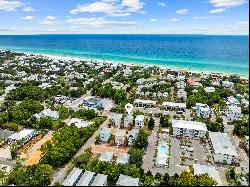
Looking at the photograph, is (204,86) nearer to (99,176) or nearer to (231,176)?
(231,176)

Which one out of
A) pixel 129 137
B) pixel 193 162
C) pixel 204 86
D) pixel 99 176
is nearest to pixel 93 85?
pixel 204 86

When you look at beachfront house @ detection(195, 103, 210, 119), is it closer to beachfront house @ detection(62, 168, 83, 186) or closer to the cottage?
the cottage

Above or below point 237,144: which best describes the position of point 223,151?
above

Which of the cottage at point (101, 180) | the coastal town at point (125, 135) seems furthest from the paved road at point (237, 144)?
the cottage at point (101, 180)

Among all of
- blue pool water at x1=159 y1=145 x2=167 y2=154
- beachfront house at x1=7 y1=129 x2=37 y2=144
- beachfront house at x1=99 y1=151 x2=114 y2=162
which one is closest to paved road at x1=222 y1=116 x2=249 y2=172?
blue pool water at x1=159 y1=145 x2=167 y2=154

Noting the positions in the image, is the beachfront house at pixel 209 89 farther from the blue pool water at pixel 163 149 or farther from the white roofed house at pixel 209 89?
the blue pool water at pixel 163 149

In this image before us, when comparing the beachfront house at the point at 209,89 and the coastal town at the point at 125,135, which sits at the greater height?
the beachfront house at the point at 209,89

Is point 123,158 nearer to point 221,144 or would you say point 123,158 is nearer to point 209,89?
point 221,144

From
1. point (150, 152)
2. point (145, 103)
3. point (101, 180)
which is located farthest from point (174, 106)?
point (101, 180)

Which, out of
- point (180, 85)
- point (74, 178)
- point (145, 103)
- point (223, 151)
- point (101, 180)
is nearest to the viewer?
point (74, 178)
